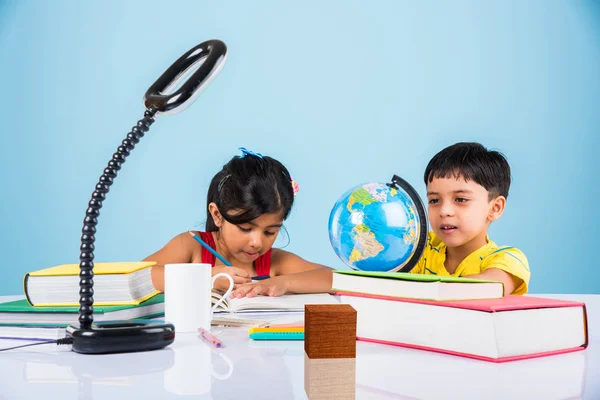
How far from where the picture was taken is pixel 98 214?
1.06 meters

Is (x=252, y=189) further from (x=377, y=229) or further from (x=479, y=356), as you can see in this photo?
(x=479, y=356)

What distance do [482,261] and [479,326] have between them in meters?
0.85

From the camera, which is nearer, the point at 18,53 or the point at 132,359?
the point at 132,359

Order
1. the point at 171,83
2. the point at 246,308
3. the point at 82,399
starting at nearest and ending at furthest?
the point at 82,399, the point at 171,83, the point at 246,308

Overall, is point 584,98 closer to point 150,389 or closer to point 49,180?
point 49,180

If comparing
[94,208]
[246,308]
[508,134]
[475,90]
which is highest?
[475,90]

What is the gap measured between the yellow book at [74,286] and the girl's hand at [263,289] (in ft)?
1.95

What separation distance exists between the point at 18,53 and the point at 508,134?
374 cm

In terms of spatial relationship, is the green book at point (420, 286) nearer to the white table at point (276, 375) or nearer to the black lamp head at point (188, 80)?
the white table at point (276, 375)

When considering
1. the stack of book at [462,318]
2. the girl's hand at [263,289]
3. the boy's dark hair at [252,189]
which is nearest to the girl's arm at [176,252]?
the boy's dark hair at [252,189]

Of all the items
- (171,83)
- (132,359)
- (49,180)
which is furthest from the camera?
(49,180)

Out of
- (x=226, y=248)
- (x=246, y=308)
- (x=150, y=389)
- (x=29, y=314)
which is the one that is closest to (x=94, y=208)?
(x=29, y=314)

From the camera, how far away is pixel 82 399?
2.41ft

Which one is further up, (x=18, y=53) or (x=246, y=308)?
(x=18, y=53)
